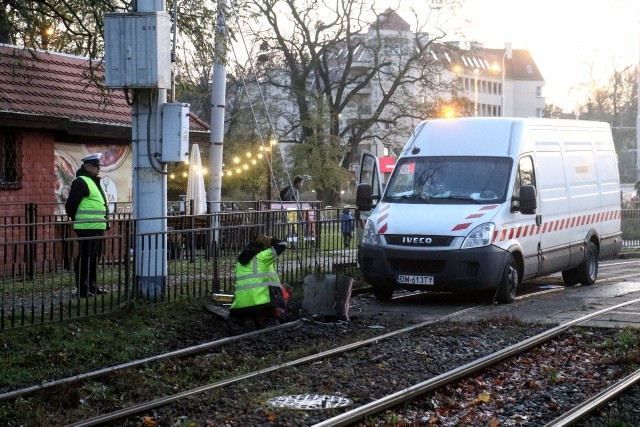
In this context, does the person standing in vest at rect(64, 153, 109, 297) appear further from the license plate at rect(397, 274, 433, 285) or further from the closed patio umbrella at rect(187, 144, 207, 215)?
the closed patio umbrella at rect(187, 144, 207, 215)

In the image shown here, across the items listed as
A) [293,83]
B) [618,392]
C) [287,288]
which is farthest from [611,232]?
[293,83]

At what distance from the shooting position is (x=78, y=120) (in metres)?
20.3

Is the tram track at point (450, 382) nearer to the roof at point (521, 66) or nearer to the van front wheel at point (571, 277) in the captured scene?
the van front wheel at point (571, 277)

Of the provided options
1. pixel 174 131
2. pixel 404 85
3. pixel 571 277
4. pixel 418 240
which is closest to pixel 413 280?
pixel 418 240

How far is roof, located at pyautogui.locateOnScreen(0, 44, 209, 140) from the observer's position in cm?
1903

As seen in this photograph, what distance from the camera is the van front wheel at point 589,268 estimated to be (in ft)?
61.5

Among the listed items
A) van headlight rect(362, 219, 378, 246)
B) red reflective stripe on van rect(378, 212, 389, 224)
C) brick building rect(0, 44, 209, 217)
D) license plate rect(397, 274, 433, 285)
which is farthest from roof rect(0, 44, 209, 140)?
license plate rect(397, 274, 433, 285)

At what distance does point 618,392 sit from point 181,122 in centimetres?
714

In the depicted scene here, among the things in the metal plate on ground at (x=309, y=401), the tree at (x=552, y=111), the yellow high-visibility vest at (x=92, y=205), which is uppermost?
the tree at (x=552, y=111)

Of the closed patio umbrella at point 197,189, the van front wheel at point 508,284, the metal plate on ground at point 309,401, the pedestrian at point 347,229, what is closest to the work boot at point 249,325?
the metal plate on ground at point 309,401

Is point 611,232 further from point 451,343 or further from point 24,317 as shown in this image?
point 24,317

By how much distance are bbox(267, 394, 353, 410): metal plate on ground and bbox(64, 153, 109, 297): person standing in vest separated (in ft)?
14.8

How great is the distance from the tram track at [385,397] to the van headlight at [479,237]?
2.16m

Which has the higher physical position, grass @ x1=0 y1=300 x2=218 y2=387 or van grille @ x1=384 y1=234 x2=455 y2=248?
van grille @ x1=384 y1=234 x2=455 y2=248
